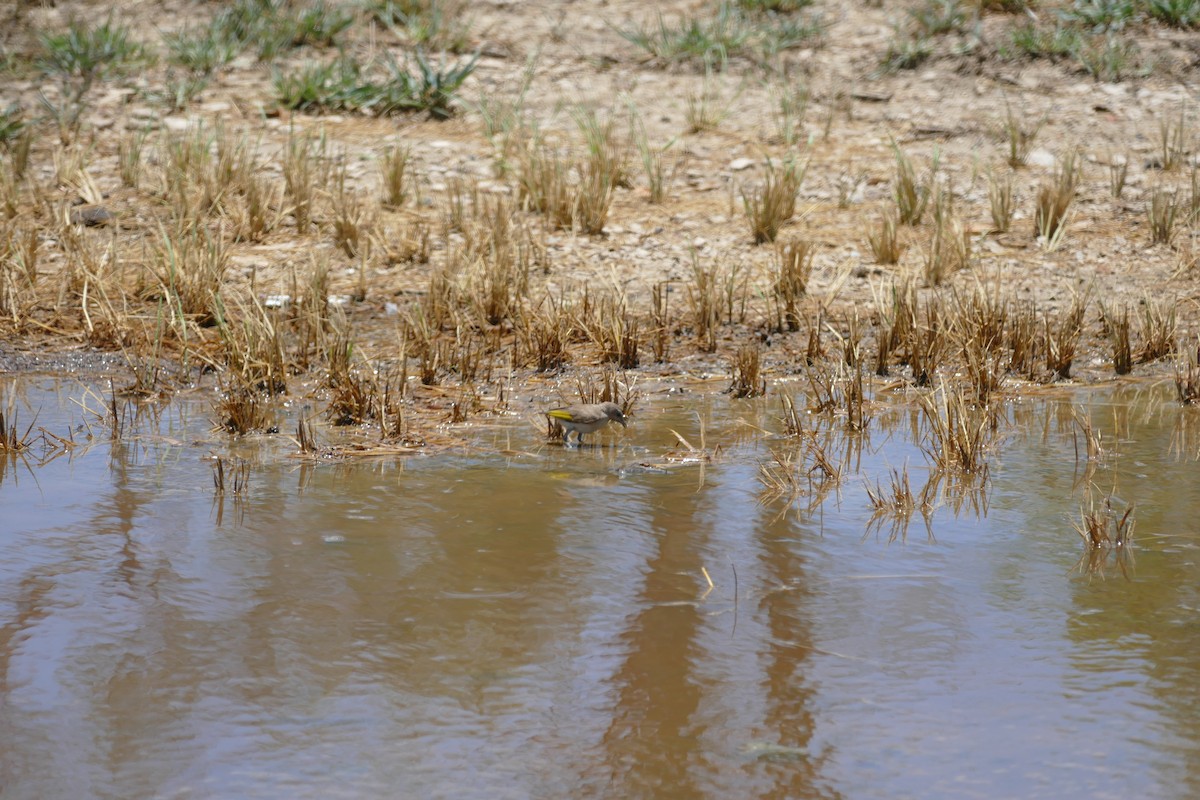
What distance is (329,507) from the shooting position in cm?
473

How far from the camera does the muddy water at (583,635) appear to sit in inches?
113

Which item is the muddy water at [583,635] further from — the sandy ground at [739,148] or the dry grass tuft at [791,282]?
the sandy ground at [739,148]

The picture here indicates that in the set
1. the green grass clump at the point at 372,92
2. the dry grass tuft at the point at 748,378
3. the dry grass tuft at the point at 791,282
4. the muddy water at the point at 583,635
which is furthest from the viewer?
the green grass clump at the point at 372,92

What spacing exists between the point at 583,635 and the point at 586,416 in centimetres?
207

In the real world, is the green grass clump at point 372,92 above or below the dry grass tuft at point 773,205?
above

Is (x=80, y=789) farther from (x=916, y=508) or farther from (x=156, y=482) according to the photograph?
(x=916, y=508)

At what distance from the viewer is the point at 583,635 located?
3.56 m

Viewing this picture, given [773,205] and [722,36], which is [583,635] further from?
[722,36]

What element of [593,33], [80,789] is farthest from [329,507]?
[593,33]

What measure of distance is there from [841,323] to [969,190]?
2.43m

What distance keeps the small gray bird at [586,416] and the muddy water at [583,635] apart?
305 mm

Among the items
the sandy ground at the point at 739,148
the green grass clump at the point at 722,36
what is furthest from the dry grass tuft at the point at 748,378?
the green grass clump at the point at 722,36

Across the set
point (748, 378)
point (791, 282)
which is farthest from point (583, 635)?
point (791, 282)

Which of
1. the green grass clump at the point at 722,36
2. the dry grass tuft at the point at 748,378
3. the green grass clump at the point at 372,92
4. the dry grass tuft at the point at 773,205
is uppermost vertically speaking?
the green grass clump at the point at 722,36
